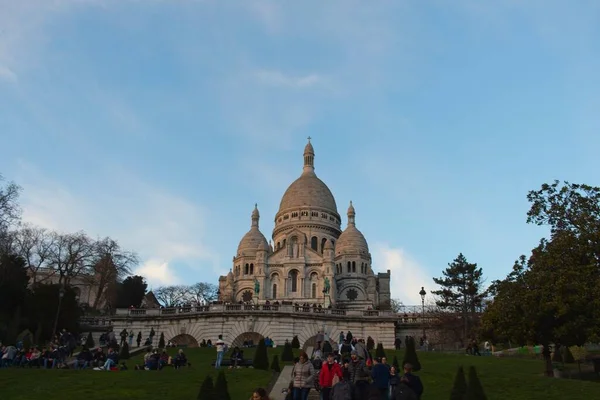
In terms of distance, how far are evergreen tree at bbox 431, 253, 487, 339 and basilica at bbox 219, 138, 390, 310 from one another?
2128 cm

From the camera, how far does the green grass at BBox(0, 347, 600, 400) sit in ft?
64.0

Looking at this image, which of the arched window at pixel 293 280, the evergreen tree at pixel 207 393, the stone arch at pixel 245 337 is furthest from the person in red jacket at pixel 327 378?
the arched window at pixel 293 280

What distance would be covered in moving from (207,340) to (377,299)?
4764cm

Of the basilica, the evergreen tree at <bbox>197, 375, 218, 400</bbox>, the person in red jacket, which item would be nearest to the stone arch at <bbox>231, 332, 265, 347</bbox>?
the basilica

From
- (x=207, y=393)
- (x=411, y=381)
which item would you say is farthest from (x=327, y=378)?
(x=207, y=393)

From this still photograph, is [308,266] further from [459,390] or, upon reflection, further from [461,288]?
[459,390]

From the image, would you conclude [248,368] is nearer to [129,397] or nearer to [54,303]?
[129,397]

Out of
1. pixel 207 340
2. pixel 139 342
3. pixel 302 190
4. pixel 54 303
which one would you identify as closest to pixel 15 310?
pixel 54 303

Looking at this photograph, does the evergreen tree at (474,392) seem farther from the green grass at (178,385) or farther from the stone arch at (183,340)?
the stone arch at (183,340)

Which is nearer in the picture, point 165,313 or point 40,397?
point 40,397

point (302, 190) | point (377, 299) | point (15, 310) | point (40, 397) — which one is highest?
point (302, 190)

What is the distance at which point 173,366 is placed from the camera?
28.8 m

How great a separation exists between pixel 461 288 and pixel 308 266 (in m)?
33.3

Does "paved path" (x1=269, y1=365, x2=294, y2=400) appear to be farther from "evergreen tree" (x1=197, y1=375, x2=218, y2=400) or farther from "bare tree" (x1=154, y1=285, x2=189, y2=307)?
"bare tree" (x1=154, y1=285, x2=189, y2=307)
